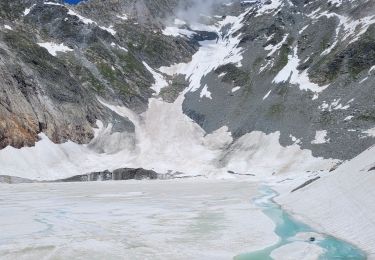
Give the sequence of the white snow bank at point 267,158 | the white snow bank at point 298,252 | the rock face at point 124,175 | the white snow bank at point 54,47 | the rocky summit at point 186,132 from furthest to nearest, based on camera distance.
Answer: the white snow bank at point 54,47
the rock face at point 124,175
the white snow bank at point 267,158
the rocky summit at point 186,132
the white snow bank at point 298,252

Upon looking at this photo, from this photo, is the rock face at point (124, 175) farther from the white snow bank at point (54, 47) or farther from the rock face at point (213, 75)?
the white snow bank at point (54, 47)

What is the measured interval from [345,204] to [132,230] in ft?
46.5

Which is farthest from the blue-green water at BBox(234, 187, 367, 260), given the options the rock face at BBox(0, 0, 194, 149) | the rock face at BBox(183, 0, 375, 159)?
the rock face at BBox(0, 0, 194, 149)

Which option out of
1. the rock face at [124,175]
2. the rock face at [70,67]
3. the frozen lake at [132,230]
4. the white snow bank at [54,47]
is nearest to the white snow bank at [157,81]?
the rock face at [70,67]

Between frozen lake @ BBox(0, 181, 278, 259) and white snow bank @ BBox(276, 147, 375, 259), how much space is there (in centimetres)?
348

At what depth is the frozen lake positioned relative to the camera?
23.2 m

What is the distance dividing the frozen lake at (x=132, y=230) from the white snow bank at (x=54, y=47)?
94729mm

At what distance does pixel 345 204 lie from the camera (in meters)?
32.8

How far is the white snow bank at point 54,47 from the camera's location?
135 metres

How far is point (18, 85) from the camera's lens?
102875 millimetres

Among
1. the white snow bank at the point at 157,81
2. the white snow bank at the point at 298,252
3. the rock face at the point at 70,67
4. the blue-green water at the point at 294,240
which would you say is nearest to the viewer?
the white snow bank at the point at 298,252

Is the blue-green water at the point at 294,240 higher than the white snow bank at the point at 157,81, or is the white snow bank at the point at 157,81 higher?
the white snow bank at the point at 157,81

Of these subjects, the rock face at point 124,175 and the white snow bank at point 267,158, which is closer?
the white snow bank at point 267,158

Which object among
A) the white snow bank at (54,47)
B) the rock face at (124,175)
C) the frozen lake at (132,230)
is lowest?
the frozen lake at (132,230)
